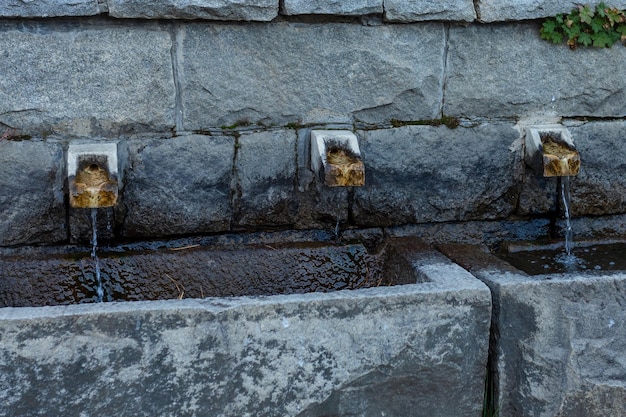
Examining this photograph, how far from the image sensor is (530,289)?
2.35 meters

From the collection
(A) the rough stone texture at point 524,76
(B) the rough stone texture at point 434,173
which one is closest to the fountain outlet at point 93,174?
(B) the rough stone texture at point 434,173

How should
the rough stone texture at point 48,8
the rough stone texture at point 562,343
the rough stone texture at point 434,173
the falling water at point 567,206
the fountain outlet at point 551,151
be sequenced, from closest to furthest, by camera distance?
the rough stone texture at point 562,343, the rough stone texture at point 48,8, the fountain outlet at point 551,151, the rough stone texture at point 434,173, the falling water at point 567,206

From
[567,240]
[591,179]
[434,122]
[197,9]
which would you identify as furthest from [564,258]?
[197,9]

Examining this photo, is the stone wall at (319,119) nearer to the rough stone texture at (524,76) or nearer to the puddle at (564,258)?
the rough stone texture at (524,76)

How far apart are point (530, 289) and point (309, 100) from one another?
3.55 feet

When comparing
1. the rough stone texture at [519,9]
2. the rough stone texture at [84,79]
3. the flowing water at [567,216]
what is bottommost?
the flowing water at [567,216]

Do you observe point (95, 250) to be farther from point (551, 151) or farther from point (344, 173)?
point (551, 151)

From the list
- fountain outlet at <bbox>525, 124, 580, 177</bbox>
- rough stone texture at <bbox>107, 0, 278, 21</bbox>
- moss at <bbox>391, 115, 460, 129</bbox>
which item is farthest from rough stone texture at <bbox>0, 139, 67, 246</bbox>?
fountain outlet at <bbox>525, 124, 580, 177</bbox>

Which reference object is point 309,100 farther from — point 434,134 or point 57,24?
point 57,24

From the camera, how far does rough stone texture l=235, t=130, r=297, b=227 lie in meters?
2.88

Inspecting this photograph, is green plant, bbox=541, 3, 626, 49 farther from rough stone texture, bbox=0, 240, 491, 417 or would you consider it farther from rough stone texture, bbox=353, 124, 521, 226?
rough stone texture, bbox=0, 240, 491, 417

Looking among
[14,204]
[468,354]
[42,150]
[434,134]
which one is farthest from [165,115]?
[468,354]

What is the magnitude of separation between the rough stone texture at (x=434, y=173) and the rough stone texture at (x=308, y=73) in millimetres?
111

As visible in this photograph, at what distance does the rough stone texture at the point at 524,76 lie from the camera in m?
2.96
